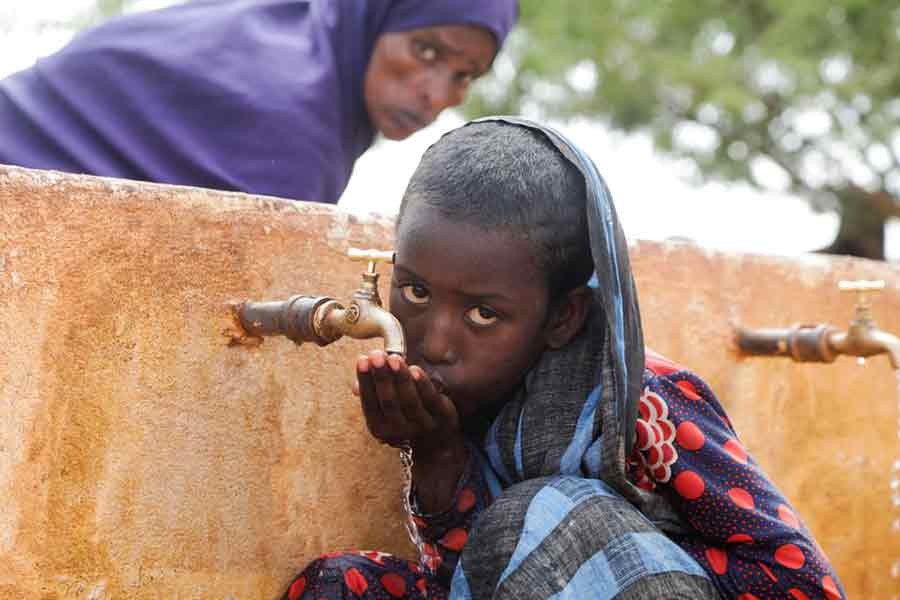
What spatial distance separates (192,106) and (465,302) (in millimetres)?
1203

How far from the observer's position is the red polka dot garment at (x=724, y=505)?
158 centimetres

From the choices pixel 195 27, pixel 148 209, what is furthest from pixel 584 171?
pixel 195 27

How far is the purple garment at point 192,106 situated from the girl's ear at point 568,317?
98 cm

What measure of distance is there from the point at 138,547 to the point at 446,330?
581 millimetres

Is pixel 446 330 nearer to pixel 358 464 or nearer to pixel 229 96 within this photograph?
pixel 358 464

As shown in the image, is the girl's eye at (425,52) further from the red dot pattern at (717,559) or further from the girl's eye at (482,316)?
the red dot pattern at (717,559)

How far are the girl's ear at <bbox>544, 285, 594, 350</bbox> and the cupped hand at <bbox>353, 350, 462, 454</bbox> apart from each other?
209mm

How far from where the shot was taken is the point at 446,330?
159cm

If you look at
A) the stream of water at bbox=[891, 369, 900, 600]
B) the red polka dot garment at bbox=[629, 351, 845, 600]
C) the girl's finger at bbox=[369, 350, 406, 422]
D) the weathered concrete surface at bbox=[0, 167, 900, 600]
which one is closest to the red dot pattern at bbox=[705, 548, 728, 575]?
the red polka dot garment at bbox=[629, 351, 845, 600]

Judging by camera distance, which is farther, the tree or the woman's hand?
the tree

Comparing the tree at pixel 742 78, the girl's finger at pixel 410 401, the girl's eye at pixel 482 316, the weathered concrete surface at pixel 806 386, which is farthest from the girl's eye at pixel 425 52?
the tree at pixel 742 78

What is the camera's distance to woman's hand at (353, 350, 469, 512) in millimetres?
1473

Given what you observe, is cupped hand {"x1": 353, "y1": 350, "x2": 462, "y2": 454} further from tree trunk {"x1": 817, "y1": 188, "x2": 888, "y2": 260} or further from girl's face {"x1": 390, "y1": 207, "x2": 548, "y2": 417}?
tree trunk {"x1": 817, "y1": 188, "x2": 888, "y2": 260}

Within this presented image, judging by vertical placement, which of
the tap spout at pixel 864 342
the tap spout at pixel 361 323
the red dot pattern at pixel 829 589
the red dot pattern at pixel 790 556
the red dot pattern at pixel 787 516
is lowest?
the tap spout at pixel 864 342
